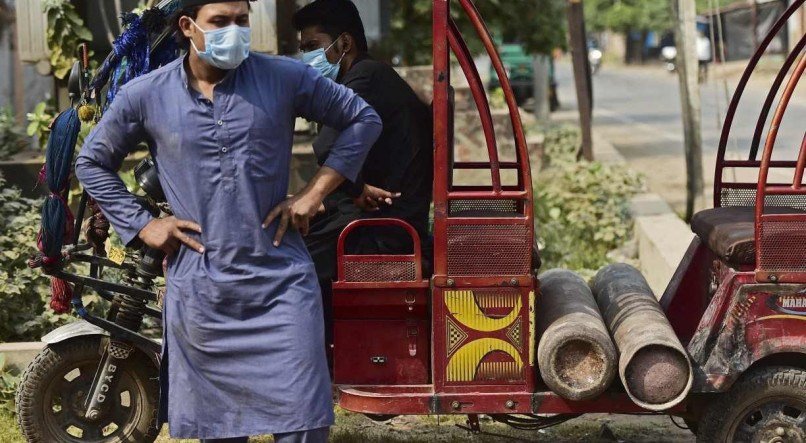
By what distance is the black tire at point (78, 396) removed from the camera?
15.8 ft

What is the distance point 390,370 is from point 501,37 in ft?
35.2

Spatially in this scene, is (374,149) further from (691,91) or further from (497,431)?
(691,91)

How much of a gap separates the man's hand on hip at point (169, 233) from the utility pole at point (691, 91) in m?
7.17

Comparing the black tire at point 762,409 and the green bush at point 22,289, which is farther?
the green bush at point 22,289

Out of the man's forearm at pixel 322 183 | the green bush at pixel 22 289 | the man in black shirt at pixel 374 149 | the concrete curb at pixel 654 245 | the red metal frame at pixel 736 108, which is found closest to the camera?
the man's forearm at pixel 322 183

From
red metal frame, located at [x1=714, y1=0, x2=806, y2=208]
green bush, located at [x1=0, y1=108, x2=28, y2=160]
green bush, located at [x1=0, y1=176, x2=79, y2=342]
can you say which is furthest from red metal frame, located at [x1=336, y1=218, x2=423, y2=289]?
green bush, located at [x1=0, y1=108, x2=28, y2=160]

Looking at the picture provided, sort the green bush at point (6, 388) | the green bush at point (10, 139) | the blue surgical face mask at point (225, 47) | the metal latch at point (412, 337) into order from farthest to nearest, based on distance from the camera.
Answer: the green bush at point (10, 139)
the green bush at point (6, 388)
the metal latch at point (412, 337)
the blue surgical face mask at point (225, 47)

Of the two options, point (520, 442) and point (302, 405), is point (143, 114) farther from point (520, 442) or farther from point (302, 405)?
Result: point (520, 442)

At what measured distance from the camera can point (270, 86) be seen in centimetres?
370

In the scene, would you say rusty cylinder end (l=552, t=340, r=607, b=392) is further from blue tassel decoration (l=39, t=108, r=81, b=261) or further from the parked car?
the parked car

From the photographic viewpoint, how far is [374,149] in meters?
4.72

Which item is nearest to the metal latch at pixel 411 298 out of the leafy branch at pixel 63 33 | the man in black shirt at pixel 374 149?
the man in black shirt at pixel 374 149

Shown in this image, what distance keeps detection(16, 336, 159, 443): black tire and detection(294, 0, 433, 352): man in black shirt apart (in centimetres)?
78

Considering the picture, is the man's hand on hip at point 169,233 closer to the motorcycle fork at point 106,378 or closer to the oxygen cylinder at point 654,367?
the motorcycle fork at point 106,378
